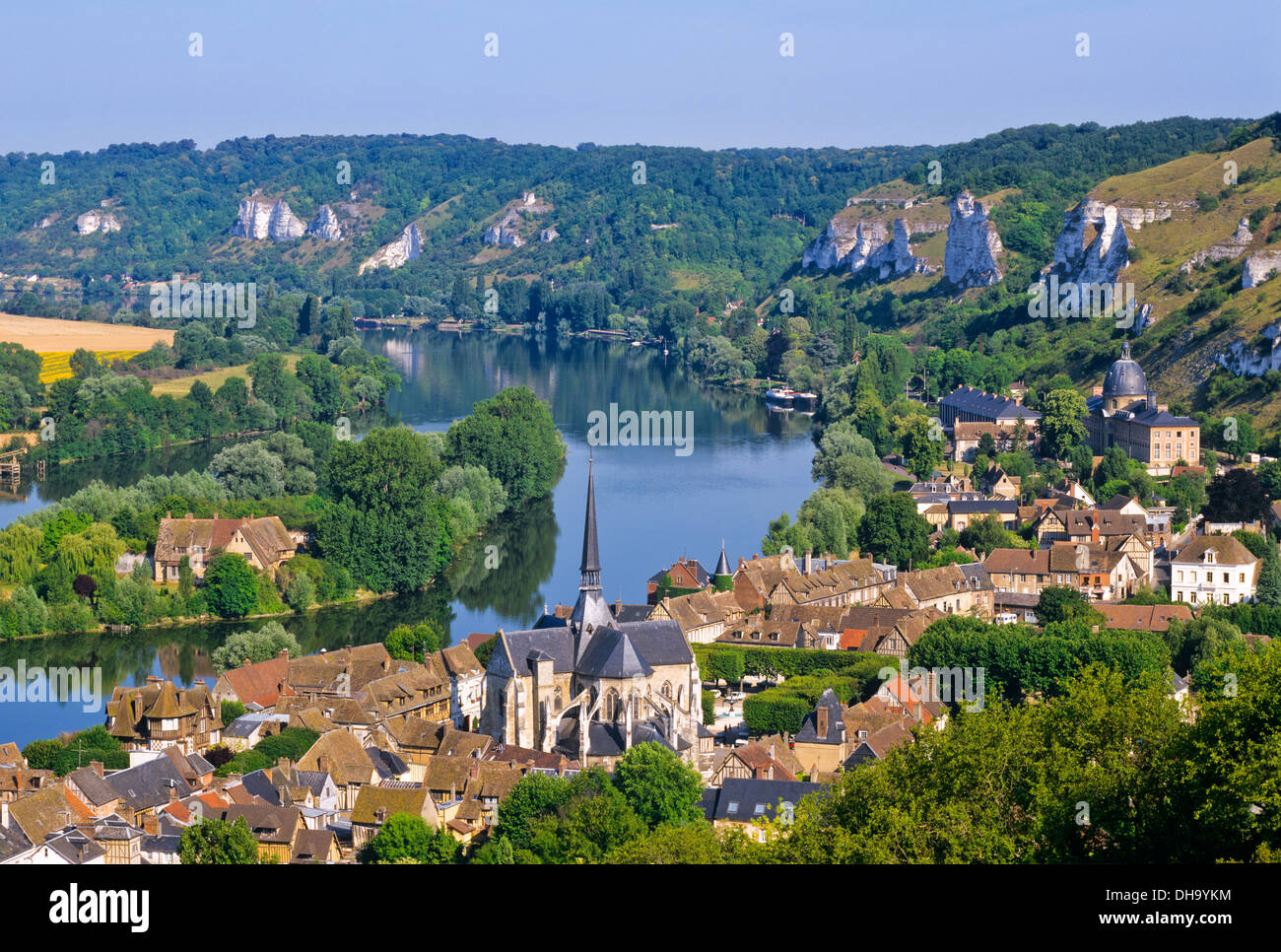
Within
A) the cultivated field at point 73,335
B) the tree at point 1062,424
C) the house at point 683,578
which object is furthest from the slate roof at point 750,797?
the cultivated field at point 73,335

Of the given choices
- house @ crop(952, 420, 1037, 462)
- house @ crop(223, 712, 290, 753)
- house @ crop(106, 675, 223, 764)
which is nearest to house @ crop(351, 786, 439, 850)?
house @ crop(223, 712, 290, 753)

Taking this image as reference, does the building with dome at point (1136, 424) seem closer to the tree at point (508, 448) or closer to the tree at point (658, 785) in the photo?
the tree at point (508, 448)

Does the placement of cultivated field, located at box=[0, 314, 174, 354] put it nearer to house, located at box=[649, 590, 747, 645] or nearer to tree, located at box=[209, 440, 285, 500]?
tree, located at box=[209, 440, 285, 500]

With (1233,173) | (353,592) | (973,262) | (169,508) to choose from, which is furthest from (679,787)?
(973,262)

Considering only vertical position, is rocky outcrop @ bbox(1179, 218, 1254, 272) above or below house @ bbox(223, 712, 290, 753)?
above
